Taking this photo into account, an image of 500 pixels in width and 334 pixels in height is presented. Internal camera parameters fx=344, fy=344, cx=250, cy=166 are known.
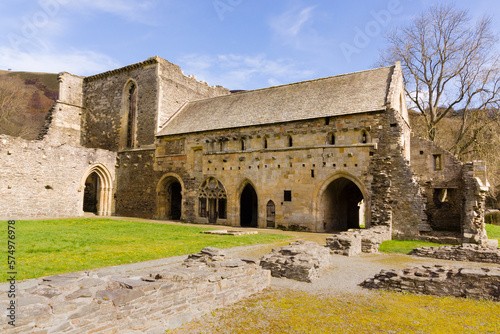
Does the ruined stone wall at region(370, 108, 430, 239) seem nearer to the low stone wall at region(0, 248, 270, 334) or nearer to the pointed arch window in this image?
the low stone wall at region(0, 248, 270, 334)

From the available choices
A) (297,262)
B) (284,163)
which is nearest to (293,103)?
(284,163)

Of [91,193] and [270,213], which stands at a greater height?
[91,193]

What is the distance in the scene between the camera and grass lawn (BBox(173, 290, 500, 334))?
5531 millimetres

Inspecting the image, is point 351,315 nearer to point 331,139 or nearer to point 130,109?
point 331,139

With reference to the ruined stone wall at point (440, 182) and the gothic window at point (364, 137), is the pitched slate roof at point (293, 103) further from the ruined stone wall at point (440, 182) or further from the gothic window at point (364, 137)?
the ruined stone wall at point (440, 182)

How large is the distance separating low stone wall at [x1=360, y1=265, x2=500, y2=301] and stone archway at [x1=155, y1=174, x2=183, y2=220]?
19593 millimetres

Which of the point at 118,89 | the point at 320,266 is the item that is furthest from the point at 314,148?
the point at 118,89

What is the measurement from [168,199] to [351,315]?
22273 mm

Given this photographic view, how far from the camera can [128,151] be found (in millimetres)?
28469

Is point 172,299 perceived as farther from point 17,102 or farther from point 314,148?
point 17,102

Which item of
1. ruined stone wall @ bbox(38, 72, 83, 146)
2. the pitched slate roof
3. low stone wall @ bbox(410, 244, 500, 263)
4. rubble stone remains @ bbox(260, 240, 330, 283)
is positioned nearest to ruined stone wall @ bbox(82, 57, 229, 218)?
ruined stone wall @ bbox(38, 72, 83, 146)

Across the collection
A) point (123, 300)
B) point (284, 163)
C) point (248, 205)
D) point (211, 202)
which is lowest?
point (123, 300)

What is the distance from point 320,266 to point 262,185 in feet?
39.3

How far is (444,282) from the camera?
7.48 m
